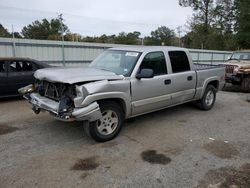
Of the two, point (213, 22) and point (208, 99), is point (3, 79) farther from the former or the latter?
point (213, 22)

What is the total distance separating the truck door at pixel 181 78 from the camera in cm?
588

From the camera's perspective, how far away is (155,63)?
551 cm

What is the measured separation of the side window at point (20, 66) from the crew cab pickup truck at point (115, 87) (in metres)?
3.00

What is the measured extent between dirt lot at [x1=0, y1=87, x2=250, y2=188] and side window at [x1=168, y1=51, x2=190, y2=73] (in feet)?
4.19

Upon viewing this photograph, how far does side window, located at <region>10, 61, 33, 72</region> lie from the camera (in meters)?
7.92

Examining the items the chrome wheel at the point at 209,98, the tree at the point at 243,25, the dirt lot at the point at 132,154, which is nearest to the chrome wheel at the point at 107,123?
the dirt lot at the point at 132,154

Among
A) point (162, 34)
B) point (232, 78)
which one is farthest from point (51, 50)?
point (162, 34)

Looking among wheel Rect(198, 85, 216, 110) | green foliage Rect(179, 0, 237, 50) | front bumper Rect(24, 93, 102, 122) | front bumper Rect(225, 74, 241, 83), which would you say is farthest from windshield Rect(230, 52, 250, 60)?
green foliage Rect(179, 0, 237, 50)

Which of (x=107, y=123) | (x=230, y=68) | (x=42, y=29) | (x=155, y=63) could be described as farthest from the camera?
(x=42, y=29)

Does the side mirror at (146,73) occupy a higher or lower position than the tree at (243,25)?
lower

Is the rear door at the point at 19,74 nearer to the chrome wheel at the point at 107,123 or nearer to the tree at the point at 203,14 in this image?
the chrome wheel at the point at 107,123

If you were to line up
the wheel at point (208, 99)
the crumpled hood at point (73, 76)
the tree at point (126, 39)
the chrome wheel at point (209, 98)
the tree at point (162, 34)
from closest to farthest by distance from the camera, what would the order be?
the crumpled hood at point (73, 76) → the wheel at point (208, 99) → the chrome wheel at point (209, 98) → the tree at point (126, 39) → the tree at point (162, 34)

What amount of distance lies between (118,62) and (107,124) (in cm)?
146

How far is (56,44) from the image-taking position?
1223 cm
